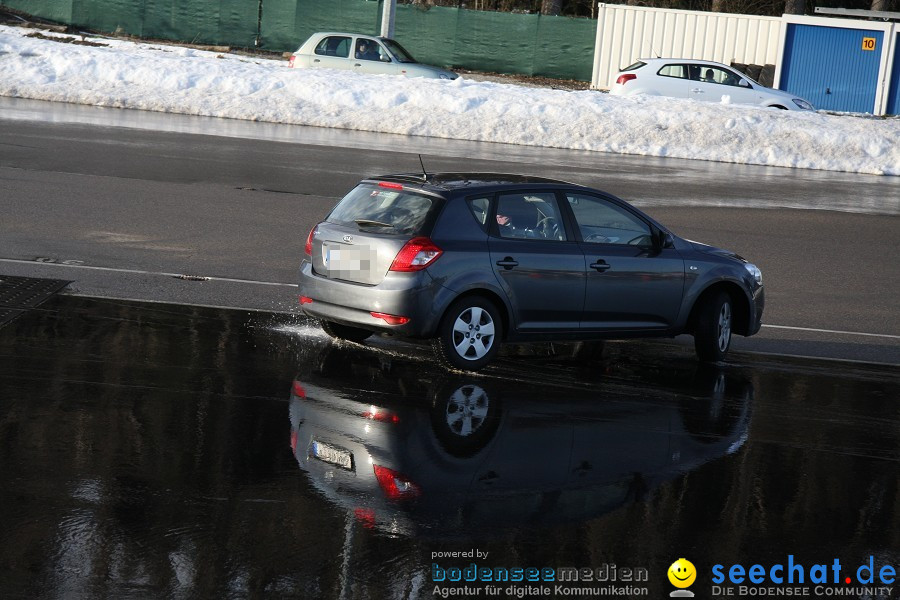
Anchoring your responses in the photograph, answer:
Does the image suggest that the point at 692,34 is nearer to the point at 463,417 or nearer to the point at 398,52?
the point at 398,52

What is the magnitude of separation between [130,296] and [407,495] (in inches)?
205

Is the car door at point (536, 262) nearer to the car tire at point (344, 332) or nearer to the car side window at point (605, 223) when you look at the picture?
the car side window at point (605, 223)

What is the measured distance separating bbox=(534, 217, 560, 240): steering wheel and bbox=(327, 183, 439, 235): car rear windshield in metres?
0.95

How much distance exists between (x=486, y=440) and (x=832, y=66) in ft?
110

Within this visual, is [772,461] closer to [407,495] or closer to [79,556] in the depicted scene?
[407,495]

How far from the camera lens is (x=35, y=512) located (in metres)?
5.55

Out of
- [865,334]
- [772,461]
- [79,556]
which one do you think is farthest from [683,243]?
[79,556]

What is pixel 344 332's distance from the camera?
9664mm

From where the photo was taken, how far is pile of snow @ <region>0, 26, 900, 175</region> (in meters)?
26.1

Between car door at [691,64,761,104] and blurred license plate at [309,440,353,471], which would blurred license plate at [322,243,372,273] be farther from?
car door at [691,64,761,104]

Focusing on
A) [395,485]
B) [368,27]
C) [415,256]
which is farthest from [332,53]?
[395,485]

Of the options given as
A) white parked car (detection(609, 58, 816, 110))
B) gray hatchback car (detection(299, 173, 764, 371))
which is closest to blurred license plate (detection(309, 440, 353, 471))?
gray hatchback car (detection(299, 173, 764, 371))

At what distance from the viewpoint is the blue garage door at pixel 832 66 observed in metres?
37.1

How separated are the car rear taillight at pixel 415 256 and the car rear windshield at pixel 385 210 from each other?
129 millimetres
